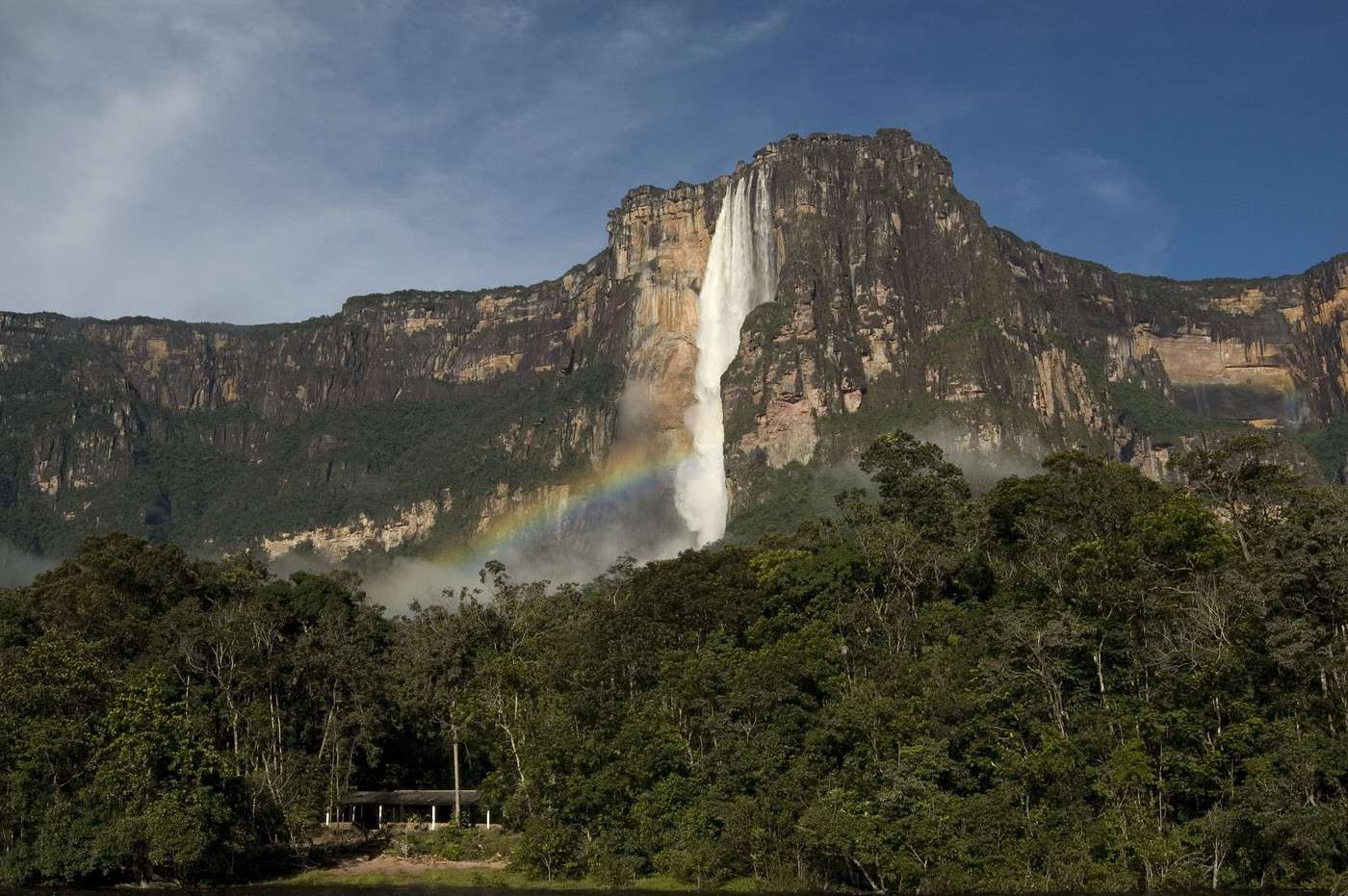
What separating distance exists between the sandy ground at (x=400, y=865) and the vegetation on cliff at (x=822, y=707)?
102 inches

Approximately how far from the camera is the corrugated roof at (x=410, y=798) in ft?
238

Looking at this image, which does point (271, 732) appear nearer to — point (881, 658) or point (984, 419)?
point (881, 658)

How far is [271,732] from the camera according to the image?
222 feet

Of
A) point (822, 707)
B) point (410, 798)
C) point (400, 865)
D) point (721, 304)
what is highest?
point (721, 304)

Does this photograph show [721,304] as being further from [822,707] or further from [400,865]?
[822,707]

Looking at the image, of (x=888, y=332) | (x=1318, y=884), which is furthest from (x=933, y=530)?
(x=888, y=332)

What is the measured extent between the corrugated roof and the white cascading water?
3794 inches

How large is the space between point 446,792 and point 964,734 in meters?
32.1

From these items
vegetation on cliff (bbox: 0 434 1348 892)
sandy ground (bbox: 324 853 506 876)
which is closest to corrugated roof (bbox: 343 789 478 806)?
vegetation on cliff (bbox: 0 434 1348 892)

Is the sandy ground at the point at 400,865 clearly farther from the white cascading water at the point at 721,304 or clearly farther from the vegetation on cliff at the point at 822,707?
the white cascading water at the point at 721,304

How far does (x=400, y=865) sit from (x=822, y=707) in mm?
20276

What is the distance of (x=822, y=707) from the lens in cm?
5841

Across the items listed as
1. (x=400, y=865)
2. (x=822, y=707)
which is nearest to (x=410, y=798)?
(x=400, y=865)

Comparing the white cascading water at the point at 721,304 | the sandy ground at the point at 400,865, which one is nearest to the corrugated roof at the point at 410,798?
the sandy ground at the point at 400,865
